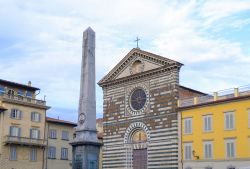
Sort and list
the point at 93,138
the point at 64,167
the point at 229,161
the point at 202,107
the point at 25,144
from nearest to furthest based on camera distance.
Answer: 1. the point at 93,138
2. the point at 229,161
3. the point at 202,107
4. the point at 25,144
5. the point at 64,167

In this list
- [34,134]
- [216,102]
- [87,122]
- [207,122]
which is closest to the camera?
[87,122]

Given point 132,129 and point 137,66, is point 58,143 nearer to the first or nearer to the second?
point 132,129

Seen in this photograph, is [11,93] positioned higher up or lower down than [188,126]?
higher up

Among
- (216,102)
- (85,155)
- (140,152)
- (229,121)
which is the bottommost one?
(85,155)

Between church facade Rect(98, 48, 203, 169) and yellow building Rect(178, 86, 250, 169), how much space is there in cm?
119

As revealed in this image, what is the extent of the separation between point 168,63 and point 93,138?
1670 centimetres

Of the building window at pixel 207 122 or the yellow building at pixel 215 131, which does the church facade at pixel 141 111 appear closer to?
the yellow building at pixel 215 131

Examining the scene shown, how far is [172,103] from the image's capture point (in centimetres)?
3906

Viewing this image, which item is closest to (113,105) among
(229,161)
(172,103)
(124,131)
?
(124,131)

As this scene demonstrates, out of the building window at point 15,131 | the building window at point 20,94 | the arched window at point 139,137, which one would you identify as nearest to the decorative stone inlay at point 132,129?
the arched window at point 139,137

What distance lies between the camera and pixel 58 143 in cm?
5056

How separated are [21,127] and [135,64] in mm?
13831

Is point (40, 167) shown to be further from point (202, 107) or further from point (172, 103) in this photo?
point (202, 107)

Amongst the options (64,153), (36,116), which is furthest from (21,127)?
(64,153)
